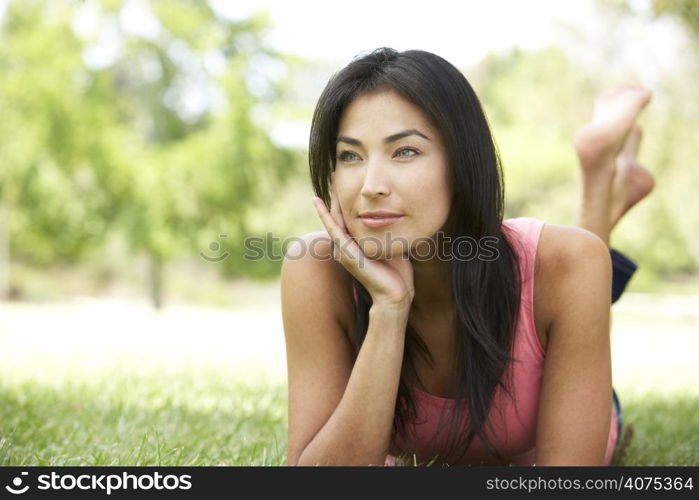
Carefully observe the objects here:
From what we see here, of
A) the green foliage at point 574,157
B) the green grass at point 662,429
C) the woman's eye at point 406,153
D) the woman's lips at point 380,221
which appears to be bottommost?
the green grass at point 662,429

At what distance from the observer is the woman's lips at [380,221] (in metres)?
2.26

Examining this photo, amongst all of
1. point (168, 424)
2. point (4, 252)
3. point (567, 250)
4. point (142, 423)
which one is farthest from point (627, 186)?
point (4, 252)

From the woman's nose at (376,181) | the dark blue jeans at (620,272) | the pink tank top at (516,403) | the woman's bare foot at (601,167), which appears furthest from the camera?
the woman's bare foot at (601,167)

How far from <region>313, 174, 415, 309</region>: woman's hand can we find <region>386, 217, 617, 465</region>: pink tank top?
38 centimetres

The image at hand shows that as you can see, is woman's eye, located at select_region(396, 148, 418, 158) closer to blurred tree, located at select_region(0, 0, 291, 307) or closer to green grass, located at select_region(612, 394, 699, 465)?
green grass, located at select_region(612, 394, 699, 465)

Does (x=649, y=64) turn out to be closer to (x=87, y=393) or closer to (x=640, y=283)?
(x=640, y=283)

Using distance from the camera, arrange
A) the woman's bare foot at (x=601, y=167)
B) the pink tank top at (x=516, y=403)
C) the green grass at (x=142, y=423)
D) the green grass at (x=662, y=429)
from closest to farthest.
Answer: the pink tank top at (x=516, y=403) < the green grass at (x=142, y=423) < the green grass at (x=662, y=429) < the woman's bare foot at (x=601, y=167)

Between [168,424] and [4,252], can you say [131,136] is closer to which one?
[4,252]

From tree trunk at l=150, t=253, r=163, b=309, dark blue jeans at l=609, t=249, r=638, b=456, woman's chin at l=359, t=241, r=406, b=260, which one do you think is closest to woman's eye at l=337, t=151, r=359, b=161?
woman's chin at l=359, t=241, r=406, b=260

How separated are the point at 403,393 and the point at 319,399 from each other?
32 centimetres

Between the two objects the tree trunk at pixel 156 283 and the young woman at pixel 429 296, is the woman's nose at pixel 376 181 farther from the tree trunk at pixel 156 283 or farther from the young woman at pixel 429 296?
the tree trunk at pixel 156 283

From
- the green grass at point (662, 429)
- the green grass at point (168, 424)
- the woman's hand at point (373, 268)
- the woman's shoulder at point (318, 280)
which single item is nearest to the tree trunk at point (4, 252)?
the green grass at point (168, 424)

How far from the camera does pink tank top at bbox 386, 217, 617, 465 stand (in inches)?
97.3

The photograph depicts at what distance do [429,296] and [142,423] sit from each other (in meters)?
1.67
